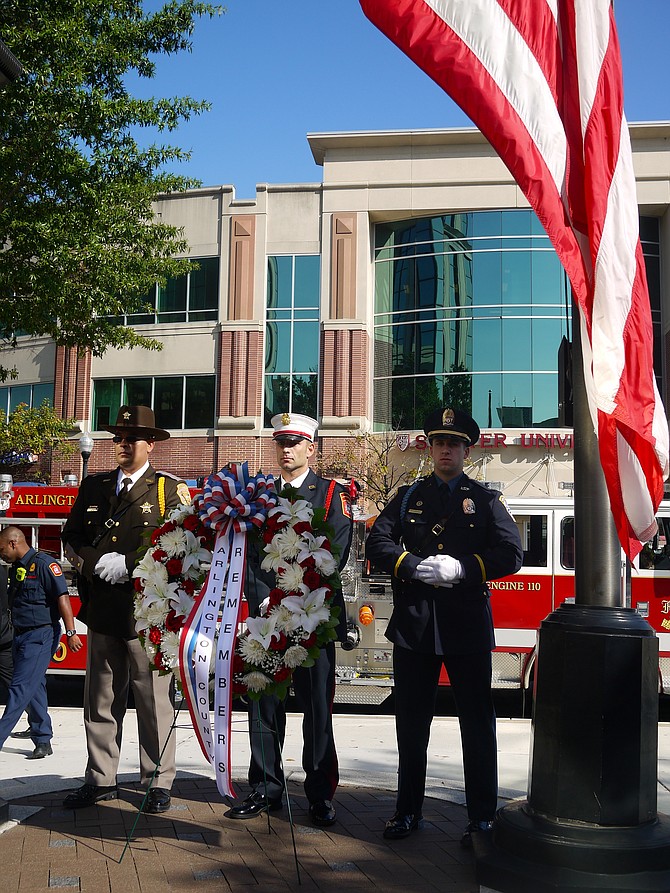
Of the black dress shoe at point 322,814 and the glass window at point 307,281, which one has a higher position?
the glass window at point 307,281

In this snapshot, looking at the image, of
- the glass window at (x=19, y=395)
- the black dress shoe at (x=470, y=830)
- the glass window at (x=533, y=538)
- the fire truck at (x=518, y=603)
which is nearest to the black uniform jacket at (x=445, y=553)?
the black dress shoe at (x=470, y=830)

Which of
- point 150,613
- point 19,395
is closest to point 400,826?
point 150,613

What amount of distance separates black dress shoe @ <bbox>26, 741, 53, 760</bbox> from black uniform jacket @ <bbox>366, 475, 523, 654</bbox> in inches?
141

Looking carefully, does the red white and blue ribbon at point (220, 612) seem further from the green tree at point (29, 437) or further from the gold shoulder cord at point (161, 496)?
the green tree at point (29, 437)

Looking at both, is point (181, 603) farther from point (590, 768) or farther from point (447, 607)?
point (590, 768)

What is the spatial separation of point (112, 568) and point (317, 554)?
146 centimetres

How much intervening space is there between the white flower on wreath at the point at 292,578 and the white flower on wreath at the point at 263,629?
0.53 ft

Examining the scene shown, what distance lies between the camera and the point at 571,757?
13.0ft

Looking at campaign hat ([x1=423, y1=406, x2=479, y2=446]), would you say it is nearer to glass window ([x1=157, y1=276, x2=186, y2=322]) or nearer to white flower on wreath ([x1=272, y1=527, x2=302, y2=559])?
white flower on wreath ([x1=272, y1=527, x2=302, y2=559])

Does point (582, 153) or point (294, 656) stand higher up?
point (582, 153)

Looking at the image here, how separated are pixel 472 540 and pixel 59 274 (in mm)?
10269

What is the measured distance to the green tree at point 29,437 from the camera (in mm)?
25609

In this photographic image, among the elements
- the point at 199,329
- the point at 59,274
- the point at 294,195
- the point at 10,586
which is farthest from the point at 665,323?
the point at 10,586

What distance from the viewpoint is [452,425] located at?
5.28 meters
